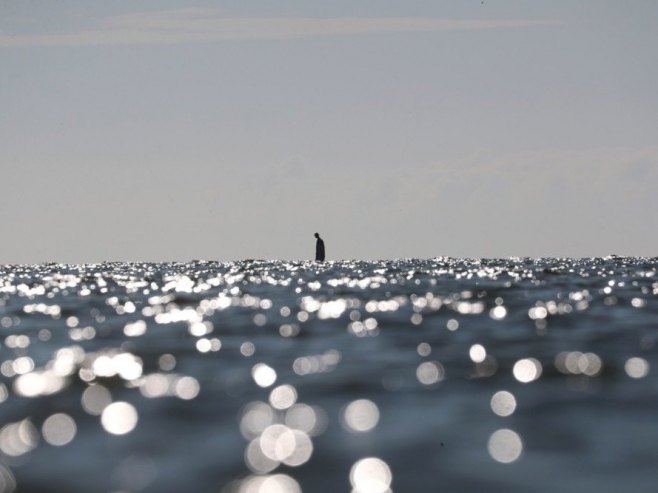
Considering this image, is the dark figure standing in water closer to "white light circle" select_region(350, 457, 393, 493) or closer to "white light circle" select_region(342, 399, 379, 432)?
"white light circle" select_region(342, 399, 379, 432)

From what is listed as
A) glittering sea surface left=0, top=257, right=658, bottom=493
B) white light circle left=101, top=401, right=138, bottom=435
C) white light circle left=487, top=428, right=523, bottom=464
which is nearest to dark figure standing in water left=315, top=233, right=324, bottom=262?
glittering sea surface left=0, top=257, right=658, bottom=493

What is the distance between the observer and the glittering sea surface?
31.5 ft

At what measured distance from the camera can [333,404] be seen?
13.2 meters

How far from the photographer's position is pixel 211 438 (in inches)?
440

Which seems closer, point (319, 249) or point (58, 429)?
point (58, 429)

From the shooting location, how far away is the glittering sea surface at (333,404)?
31.5ft

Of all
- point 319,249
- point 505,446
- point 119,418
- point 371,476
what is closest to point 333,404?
point 119,418

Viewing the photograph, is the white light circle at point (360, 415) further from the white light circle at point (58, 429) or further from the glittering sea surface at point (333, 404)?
the white light circle at point (58, 429)

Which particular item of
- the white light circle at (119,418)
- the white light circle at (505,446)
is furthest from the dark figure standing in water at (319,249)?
the white light circle at (505,446)

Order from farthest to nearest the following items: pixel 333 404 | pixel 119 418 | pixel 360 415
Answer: pixel 333 404
pixel 119 418
pixel 360 415

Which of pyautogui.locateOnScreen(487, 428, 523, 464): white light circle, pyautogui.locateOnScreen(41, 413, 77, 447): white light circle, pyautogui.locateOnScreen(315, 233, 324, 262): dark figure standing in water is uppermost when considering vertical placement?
pyautogui.locateOnScreen(315, 233, 324, 262): dark figure standing in water

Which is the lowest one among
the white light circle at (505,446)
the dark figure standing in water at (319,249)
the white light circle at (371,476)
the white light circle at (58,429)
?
the white light circle at (371,476)

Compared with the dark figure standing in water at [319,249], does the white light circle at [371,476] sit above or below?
below

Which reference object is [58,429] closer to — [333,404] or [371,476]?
[333,404]
